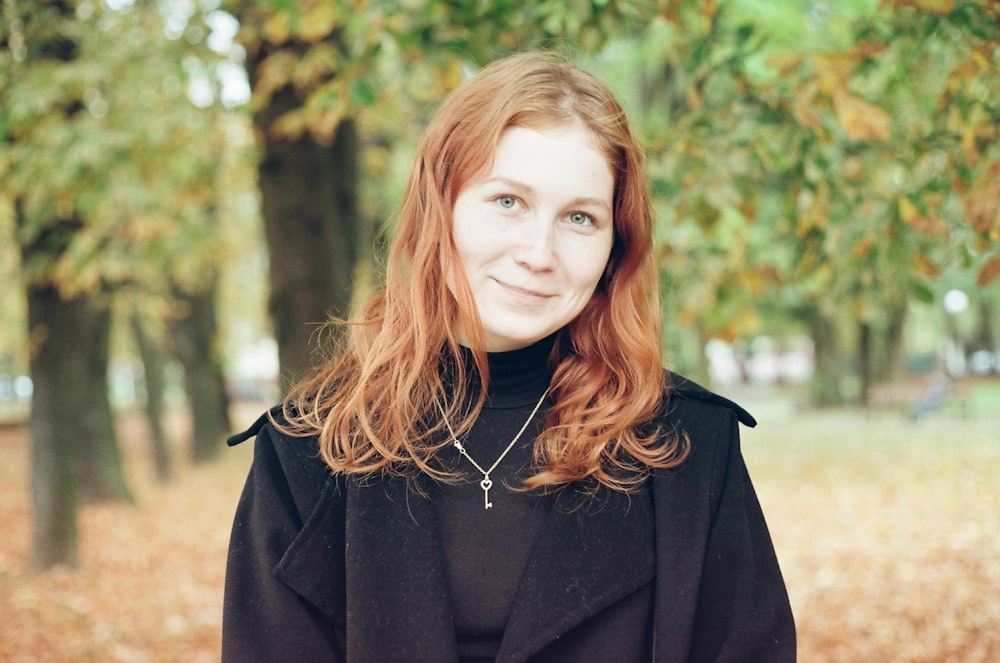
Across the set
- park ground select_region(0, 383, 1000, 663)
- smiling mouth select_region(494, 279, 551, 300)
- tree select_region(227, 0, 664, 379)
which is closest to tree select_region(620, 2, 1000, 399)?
tree select_region(227, 0, 664, 379)

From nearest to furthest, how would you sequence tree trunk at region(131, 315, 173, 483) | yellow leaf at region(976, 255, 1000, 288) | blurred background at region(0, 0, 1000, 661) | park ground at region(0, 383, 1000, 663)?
1. yellow leaf at region(976, 255, 1000, 288)
2. blurred background at region(0, 0, 1000, 661)
3. park ground at region(0, 383, 1000, 663)
4. tree trunk at region(131, 315, 173, 483)

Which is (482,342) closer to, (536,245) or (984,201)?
(536,245)

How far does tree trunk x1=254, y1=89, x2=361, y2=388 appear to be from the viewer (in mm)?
5781

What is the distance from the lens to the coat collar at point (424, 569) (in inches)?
78.7

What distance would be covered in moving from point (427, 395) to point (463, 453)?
16cm

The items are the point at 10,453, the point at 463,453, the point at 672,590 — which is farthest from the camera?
the point at 10,453

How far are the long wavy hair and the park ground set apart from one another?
16.6 feet

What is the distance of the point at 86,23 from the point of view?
27.3 ft

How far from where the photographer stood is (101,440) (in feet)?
43.8

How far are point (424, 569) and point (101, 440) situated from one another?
1258 cm

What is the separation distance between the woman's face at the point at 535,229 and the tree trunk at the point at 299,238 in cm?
368

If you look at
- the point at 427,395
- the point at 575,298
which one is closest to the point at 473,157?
the point at 575,298

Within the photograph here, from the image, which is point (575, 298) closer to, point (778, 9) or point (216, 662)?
point (216, 662)

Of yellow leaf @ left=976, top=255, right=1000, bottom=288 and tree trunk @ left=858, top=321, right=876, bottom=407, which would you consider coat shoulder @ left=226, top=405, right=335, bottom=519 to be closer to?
yellow leaf @ left=976, top=255, right=1000, bottom=288
